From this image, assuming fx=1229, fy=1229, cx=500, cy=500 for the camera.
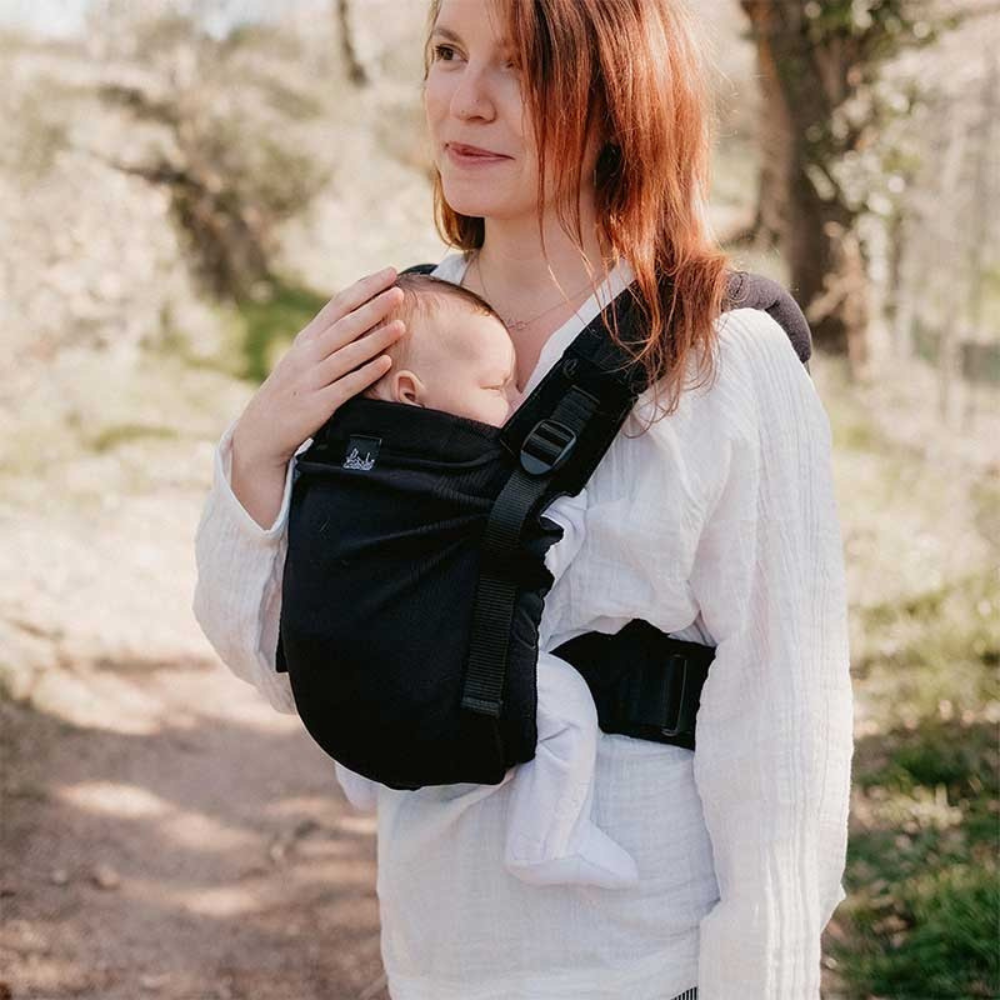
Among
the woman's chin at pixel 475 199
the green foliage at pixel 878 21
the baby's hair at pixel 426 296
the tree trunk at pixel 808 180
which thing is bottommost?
the tree trunk at pixel 808 180

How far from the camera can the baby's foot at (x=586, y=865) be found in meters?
1.39

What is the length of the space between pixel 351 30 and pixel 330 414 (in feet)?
35.4

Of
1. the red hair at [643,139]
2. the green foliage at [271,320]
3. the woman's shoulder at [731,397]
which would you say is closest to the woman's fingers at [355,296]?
the red hair at [643,139]

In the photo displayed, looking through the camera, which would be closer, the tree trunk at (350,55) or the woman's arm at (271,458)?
the woman's arm at (271,458)

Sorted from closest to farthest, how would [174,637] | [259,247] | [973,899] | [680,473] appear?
[680,473], [973,899], [174,637], [259,247]

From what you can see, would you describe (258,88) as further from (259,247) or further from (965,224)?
(965,224)

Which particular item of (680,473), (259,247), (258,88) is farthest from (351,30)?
(680,473)

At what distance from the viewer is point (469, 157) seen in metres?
1.55

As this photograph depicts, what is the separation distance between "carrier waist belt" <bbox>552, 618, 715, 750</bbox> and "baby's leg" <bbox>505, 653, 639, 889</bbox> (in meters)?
0.04

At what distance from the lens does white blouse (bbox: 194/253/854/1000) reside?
138cm

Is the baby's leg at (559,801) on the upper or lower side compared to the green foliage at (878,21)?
lower

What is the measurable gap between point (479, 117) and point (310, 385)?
391mm

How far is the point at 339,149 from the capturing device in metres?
10.9

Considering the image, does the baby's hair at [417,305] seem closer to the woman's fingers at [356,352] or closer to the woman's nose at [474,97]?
the woman's fingers at [356,352]
